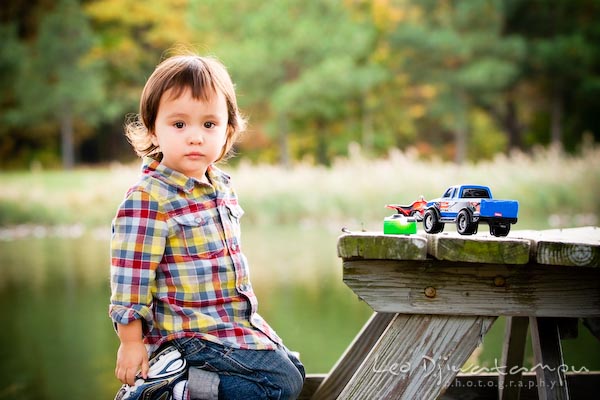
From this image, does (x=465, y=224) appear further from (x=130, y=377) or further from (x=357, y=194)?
(x=357, y=194)

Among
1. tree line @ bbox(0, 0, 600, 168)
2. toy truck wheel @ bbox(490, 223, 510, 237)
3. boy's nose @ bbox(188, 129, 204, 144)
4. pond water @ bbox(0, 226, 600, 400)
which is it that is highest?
tree line @ bbox(0, 0, 600, 168)

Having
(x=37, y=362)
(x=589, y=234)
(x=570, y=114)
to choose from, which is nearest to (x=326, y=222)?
(x=37, y=362)

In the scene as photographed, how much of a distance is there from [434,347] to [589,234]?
1.64ft

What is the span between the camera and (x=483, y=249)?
4.33 ft

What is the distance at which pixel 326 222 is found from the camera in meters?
8.41

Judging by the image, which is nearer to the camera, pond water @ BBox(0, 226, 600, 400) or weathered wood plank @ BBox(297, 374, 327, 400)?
weathered wood plank @ BBox(297, 374, 327, 400)

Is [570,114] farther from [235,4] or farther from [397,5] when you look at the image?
[235,4]

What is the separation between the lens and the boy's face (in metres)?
1.49

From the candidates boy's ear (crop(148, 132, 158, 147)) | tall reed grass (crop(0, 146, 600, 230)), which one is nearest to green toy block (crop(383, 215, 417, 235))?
boy's ear (crop(148, 132, 158, 147))

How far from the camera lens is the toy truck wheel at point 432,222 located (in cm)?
153

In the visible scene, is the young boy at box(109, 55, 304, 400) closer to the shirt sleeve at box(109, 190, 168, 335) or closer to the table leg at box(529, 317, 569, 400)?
the shirt sleeve at box(109, 190, 168, 335)

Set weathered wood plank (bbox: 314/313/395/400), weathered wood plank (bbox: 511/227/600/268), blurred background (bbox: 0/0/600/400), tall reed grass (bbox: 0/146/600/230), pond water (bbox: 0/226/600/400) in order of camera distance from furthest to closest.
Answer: tall reed grass (bbox: 0/146/600/230) < blurred background (bbox: 0/0/600/400) < pond water (bbox: 0/226/600/400) < weathered wood plank (bbox: 314/313/395/400) < weathered wood plank (bbox: 511/227/600/268)

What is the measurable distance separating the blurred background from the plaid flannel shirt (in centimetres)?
329

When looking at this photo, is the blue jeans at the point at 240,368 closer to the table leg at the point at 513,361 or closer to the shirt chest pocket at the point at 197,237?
the shirt chest pocket at the point at 197,237
